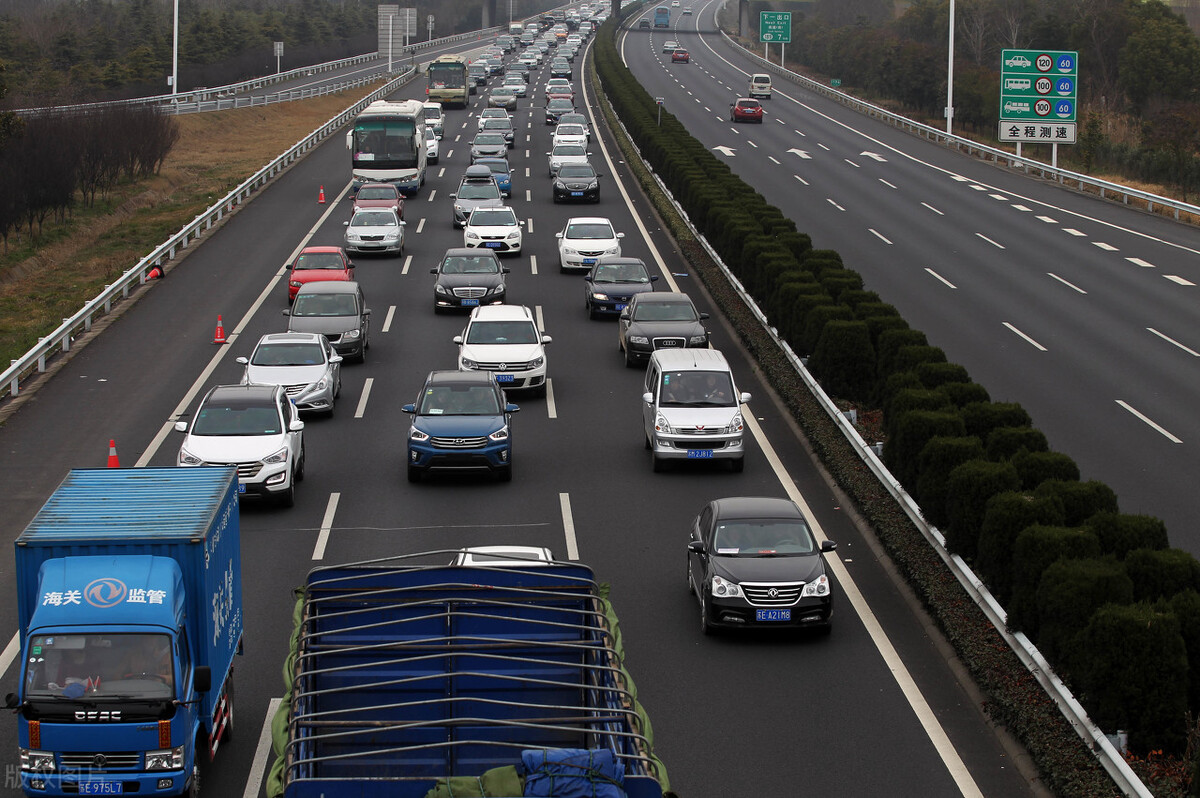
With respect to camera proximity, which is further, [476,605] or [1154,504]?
[1154,504]

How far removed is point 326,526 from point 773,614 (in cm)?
724

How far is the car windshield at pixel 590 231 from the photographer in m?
39.3

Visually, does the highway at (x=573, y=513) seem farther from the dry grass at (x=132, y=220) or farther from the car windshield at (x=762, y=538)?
the dry grass at (x=132, y=220)

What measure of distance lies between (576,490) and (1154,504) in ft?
28.3

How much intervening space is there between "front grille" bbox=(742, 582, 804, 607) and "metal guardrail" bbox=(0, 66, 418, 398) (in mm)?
17011

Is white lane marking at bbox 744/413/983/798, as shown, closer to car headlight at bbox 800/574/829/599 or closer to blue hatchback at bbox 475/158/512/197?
car headlight at bbox 800/574/829/599

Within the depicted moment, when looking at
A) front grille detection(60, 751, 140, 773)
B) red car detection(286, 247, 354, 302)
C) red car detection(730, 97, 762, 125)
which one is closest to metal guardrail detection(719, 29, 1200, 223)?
red car detection(730, 97, 762, 125)

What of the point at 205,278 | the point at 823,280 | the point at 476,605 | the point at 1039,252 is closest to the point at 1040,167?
the point at 1039,252

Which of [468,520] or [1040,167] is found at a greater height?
[1040,167]

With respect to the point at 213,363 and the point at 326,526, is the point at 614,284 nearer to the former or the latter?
the point at 213,363

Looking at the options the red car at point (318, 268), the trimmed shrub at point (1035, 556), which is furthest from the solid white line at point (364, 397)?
the trimmed shrub at point (1035, 556)

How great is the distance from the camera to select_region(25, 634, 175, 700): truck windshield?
1111 cm

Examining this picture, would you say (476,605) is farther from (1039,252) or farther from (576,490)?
(1039,252)

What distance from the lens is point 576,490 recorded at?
21703mm
